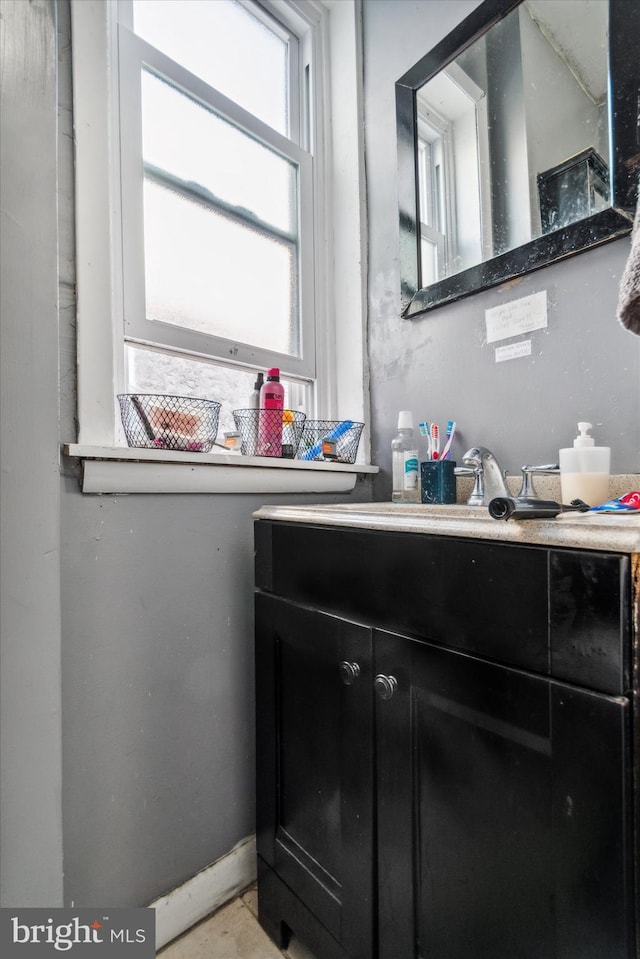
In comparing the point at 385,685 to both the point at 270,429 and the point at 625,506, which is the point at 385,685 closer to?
the point at 625,506

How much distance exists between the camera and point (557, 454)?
93cm

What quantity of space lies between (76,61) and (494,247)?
2.92ft

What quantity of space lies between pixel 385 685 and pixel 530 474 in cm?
52

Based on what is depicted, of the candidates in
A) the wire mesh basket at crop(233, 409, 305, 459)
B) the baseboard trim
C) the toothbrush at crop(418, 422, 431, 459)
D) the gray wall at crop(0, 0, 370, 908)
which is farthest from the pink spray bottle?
the baseboard trim

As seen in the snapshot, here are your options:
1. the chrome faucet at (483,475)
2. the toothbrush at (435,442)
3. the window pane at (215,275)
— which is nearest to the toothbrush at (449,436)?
the toothbrush at (435,442)

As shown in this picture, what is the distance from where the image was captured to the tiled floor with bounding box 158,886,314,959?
88cm

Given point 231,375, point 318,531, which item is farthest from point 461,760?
point 231,375

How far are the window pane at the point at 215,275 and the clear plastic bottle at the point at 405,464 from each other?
1.37 ft

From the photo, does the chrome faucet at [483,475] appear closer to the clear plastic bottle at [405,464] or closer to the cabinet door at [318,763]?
the clear plastic bottle at [405,464]

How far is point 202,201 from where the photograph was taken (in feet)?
3.87

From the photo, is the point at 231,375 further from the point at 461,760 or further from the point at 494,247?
the point at 461,760

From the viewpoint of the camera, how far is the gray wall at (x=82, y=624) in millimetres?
486

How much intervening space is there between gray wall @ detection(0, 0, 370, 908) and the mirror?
0.68 m

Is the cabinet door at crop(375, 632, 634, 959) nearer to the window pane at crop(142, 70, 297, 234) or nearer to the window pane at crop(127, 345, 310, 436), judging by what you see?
the window pane at crop(127, 345, 310, 436)
